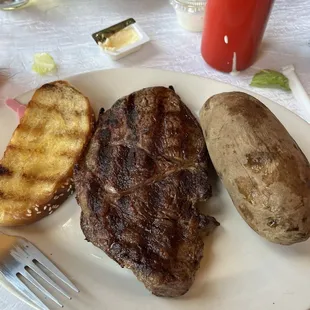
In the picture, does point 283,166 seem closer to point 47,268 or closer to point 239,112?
point 239,112

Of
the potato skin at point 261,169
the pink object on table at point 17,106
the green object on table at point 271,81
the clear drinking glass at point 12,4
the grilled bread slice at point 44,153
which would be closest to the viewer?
the potato skin at point 261,169

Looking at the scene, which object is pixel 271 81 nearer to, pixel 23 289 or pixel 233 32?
pixel 233 32

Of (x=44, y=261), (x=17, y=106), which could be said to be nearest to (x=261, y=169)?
(x=44, y=261)

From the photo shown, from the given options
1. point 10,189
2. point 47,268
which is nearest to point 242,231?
point 47,268

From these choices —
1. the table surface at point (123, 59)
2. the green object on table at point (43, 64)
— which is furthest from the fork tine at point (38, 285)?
the green object on table at point (43, 64)

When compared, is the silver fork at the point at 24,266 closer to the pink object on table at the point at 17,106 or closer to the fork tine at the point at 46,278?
the fork tine at the point at 46,278
